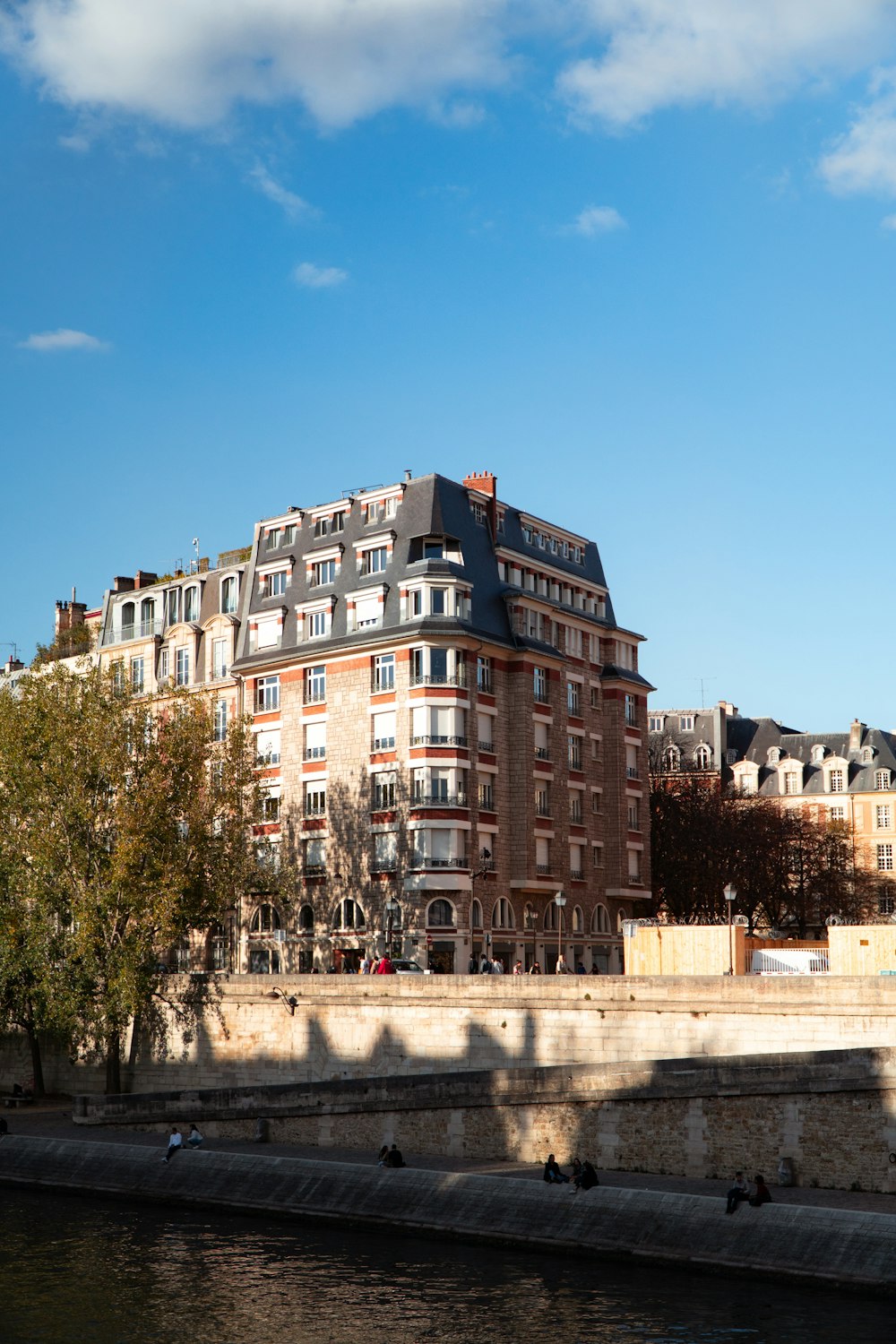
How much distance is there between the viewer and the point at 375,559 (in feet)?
222

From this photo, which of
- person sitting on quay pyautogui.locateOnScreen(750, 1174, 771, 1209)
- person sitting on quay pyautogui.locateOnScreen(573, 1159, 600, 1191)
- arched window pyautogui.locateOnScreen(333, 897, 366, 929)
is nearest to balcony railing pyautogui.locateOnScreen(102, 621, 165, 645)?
arched window pyautogui.locateOnScreen(333, 897, 366, 929)

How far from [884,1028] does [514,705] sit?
Answer: 103 ft

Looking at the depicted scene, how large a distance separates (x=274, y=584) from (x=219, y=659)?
4561 mm

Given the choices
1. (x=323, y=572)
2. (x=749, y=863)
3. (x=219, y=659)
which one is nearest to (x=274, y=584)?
(x=323, y=572)

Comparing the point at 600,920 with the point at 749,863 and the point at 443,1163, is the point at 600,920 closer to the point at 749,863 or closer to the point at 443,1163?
the point at 749,863

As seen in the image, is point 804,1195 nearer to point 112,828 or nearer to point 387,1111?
point 387,1111

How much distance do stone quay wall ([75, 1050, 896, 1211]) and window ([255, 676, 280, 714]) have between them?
89.0 feet

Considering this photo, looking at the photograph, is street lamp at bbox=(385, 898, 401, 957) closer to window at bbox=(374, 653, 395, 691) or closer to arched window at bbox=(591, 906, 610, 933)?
window at bbox=(374, 653, 395, 691)

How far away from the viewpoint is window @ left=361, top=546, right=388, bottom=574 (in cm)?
6712

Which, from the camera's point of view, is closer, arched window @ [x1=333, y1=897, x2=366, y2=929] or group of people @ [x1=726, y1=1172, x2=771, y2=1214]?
group of people @ [x1=726, y1=1172, x2=771, y2=1214]

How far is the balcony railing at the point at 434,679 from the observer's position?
2496 inches

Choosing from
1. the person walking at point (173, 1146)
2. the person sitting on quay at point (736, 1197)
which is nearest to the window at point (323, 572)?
Result: the person walking at point (173, 1146)

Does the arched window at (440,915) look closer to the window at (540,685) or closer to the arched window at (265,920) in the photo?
the arched window at (265,920)

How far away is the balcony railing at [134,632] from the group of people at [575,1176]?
46.6 meters
